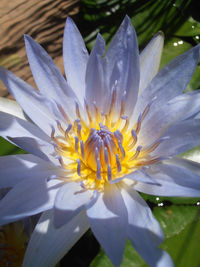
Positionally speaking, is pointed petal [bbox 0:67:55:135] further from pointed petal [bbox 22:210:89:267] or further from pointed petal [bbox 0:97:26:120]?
pointed petal [bbox 22:210:89:267]

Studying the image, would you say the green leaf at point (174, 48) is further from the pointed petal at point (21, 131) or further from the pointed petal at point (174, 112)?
the pointed petal at point (21, 131)

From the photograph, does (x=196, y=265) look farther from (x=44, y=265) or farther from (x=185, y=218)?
(x=44, y=265)

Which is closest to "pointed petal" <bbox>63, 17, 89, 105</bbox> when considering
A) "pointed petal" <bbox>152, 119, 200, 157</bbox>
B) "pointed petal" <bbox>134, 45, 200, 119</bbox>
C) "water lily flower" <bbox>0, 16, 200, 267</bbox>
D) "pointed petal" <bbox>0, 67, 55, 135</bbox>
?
"water lily flower" <bbox>0, 16, 200, 267</bbox>

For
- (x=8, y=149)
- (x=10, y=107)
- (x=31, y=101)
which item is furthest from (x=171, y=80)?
(x=8, y=149)

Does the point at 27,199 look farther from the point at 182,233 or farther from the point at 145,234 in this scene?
the point at 182,233

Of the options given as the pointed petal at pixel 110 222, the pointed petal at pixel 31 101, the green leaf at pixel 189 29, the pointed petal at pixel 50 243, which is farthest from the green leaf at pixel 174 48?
the pointed petal at pixel 50 243

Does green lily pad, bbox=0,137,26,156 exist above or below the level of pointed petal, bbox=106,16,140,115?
below

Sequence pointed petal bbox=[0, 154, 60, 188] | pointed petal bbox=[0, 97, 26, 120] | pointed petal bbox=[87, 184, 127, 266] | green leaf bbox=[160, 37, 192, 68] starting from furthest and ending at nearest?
green leaf bbox=[160, 37, 192, 68] → pointed petal bbox=[0, 97, 26, 120] → pointed petal bbox=[0, 154, 60, 188] → pointed petal bbox=[87, 184, 127, 266]

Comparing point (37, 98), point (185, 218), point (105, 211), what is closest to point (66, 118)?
point (37, 98)
